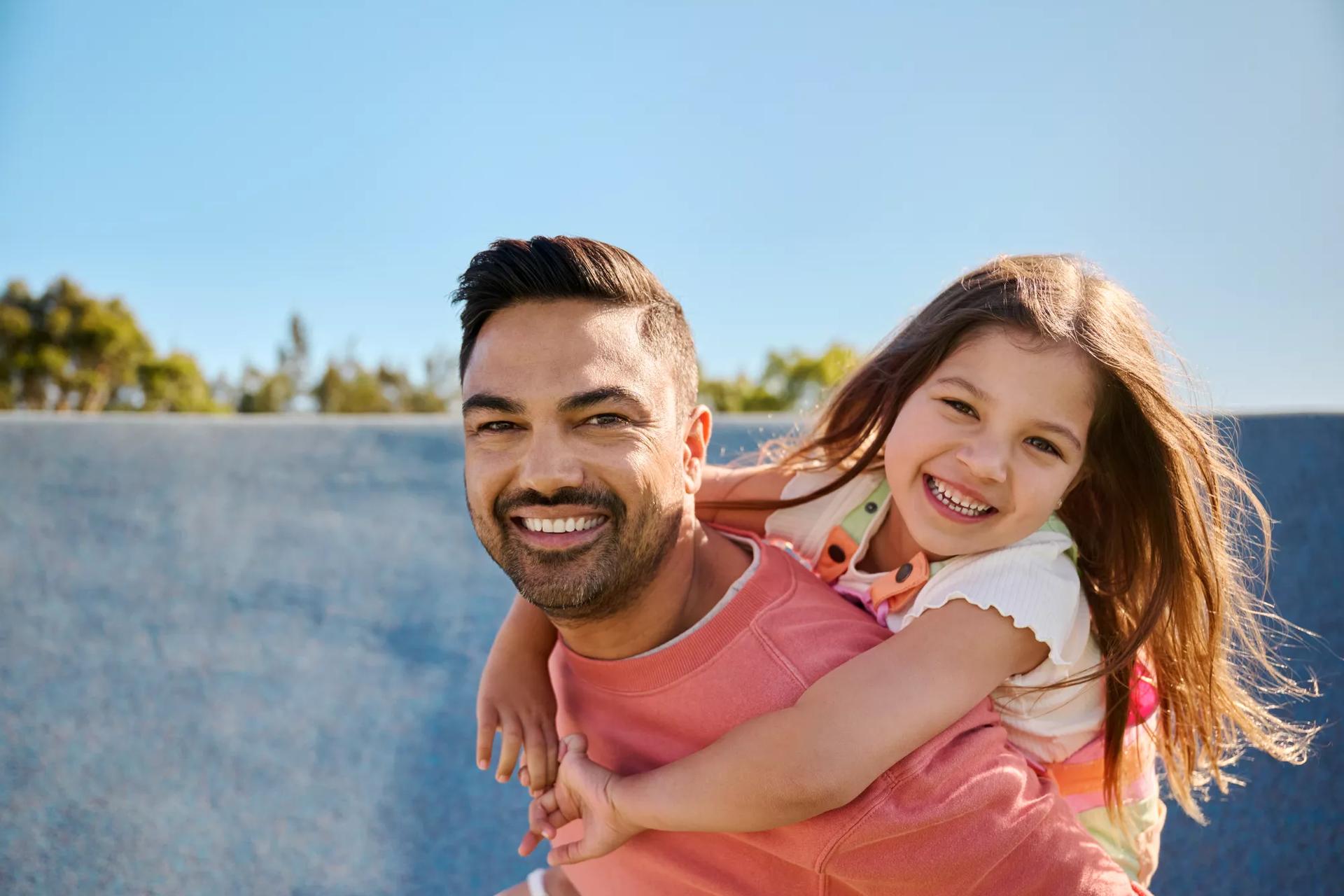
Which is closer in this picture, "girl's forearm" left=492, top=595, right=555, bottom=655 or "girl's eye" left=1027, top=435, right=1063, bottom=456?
"girl's eye" left=1027, top=435, right=1063, bottom=456

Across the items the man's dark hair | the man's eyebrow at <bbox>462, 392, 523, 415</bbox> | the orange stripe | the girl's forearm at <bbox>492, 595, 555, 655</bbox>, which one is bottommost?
the orange stripe

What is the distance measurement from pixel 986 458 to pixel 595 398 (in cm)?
77

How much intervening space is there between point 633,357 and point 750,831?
943mm

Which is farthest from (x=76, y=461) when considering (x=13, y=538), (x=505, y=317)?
(x=505, y=317)

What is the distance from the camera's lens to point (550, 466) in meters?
1.77

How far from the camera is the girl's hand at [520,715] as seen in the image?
207 centimetres

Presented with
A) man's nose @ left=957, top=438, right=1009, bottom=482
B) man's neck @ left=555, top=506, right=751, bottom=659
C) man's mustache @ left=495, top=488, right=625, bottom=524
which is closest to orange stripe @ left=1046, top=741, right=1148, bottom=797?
man's nose @ left=957, top=438, right=1009, bottom=482

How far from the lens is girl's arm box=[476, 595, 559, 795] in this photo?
2.09 meters

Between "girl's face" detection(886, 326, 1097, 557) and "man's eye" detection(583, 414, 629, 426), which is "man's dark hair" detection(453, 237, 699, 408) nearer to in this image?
"man's eye" detection(583, 414, 629, 426)

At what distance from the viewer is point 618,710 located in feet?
6.53

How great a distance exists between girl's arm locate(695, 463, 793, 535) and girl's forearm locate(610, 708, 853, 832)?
0.88 meters

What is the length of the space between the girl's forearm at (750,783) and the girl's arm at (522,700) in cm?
44

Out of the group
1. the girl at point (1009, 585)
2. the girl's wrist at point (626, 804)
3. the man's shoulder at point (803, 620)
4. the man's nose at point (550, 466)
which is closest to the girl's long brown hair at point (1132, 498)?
the girl at point (1009, 585)

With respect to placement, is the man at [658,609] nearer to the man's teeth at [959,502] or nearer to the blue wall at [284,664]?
the man's teeth at [959,502]
